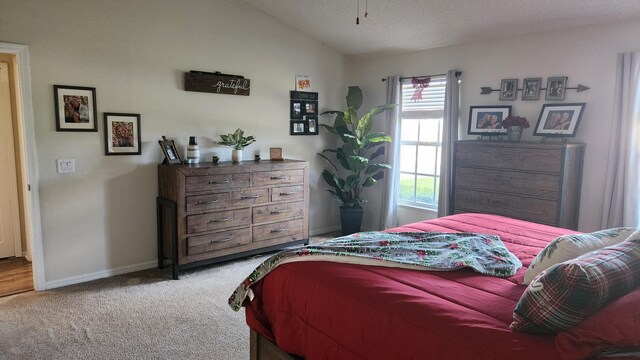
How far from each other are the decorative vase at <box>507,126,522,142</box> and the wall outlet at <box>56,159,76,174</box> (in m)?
3.81

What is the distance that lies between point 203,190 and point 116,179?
779 millimetres

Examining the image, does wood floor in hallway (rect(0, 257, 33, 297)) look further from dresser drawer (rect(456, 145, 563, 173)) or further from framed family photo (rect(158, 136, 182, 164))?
dresser drawer (rect(456, 145, 563, 173))

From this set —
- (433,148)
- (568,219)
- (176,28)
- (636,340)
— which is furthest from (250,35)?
(636,340)

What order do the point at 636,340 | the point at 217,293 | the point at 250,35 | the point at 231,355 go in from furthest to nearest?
the point at 250,35 < the point at 217,293 < the point at 231,355 < the point at 636,340

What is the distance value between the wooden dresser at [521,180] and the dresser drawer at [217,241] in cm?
211

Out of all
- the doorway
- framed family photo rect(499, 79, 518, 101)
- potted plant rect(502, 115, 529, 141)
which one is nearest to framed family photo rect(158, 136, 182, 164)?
the doorway

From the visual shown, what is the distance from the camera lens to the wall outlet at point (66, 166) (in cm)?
350

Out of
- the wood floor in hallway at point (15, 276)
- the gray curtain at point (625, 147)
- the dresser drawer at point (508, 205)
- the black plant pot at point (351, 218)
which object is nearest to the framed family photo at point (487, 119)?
the dresser drawer at point (508, 205)

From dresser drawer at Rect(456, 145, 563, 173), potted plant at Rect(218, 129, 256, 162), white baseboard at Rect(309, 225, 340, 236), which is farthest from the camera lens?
white baseboard at Rect(309, 225, 340, 236)

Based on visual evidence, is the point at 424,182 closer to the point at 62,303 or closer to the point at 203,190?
the point at 203,190

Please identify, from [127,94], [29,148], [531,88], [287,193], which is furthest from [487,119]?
[29,148]

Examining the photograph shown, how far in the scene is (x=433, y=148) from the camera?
4.93 meters

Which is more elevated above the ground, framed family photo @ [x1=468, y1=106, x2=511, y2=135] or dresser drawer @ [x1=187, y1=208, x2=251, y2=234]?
framed family photo @ [x1=468, y1=106, x2=511, y2=135]

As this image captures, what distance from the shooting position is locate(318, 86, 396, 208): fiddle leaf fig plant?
4977mm
